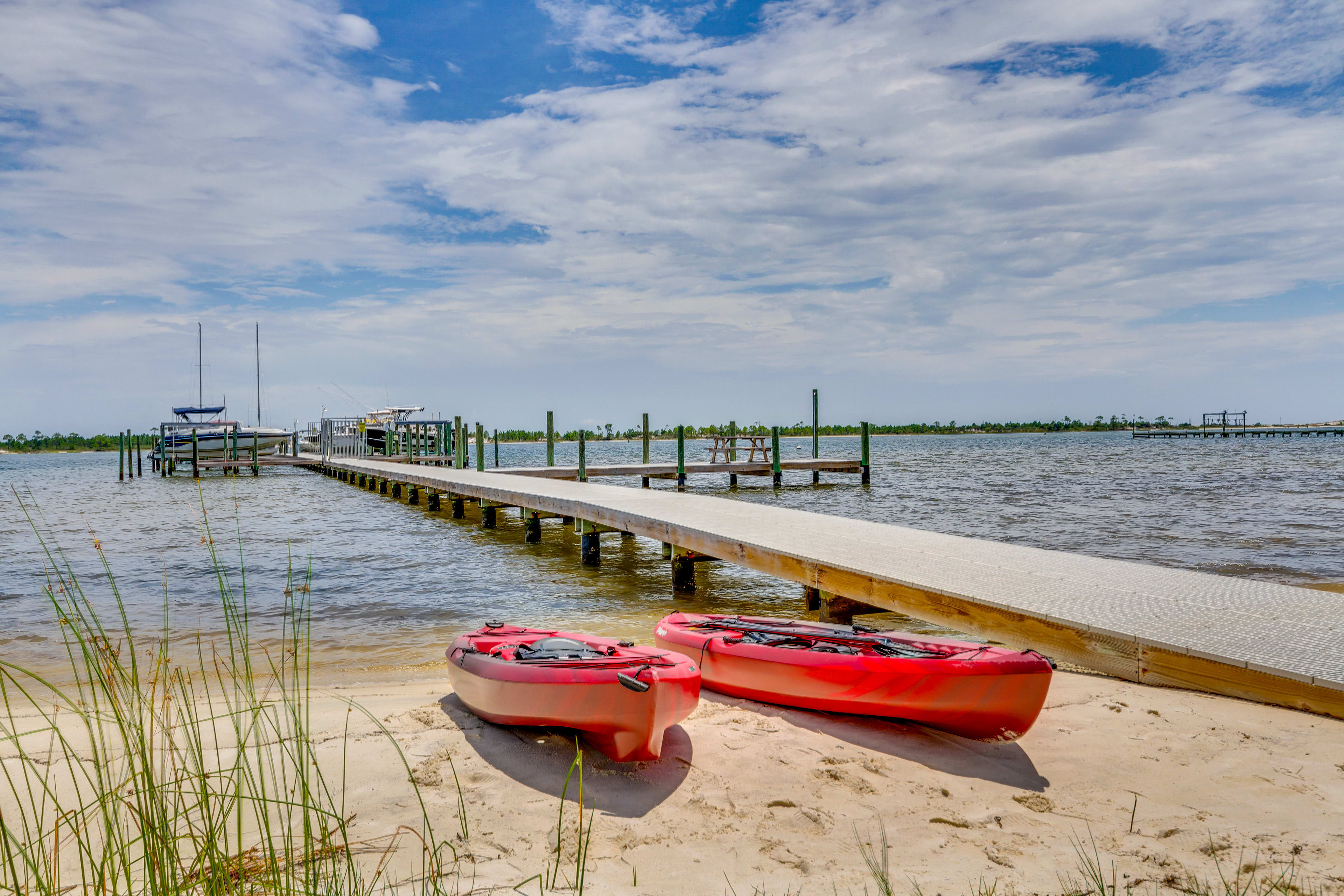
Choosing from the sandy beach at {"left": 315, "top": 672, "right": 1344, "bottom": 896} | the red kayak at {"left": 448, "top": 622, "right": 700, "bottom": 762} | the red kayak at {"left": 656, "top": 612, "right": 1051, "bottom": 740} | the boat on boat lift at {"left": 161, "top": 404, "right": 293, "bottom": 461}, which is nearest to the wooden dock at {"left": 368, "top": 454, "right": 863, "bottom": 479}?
the boat on boat lift at {"left": 161, "top": 404, "right": 293, "bottom": 461}

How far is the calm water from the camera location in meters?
7.35

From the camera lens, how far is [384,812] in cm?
300

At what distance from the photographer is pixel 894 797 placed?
3.10 metres

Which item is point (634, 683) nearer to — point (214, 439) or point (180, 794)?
point (180, 794)

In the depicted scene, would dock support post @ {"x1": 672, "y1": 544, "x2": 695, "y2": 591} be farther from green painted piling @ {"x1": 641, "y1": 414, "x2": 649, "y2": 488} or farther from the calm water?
green painted piling @ {"x1": 641, "y1": 414, "x2": 649, "y2": 488}

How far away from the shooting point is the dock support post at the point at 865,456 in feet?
80.9

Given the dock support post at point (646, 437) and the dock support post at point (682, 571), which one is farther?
the dock support post at point (646, 437)

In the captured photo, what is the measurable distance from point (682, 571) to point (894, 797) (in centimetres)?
525

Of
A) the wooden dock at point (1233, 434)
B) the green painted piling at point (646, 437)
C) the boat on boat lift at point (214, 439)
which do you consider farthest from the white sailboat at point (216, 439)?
the wooden dock at point (1233, 434)

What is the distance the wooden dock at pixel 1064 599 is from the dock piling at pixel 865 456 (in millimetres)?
16977

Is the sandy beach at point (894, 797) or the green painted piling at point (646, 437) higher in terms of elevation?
the green painted piling at point (646, 437)

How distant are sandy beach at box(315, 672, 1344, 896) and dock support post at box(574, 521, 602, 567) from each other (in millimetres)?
6009

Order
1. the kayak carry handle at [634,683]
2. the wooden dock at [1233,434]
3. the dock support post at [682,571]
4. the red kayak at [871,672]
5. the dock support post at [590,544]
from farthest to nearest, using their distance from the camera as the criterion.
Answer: the wooden dock at [1233,434], the dock support post at [590,544], the dock support post at [682,571], the red kayak at [871,672], the kayak carry handle at [634,683]

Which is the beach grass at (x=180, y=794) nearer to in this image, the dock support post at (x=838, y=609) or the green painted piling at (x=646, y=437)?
the dock support post at (x=838, y=609)
